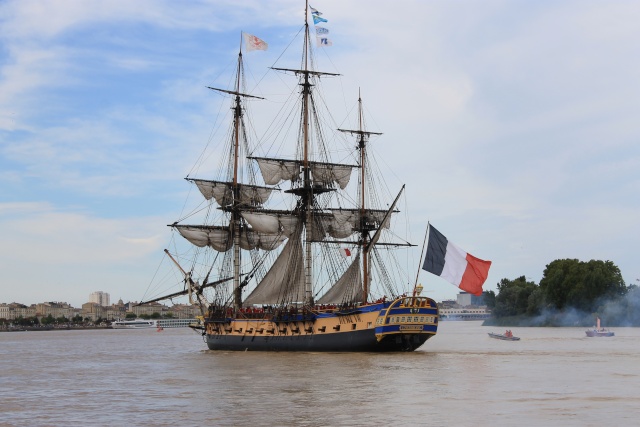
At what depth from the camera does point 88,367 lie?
65625 mm

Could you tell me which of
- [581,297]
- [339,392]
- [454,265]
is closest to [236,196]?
[454,265]

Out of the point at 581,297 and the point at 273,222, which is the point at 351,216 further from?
the point at 581,297

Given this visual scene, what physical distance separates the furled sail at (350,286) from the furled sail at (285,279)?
380 centimetres

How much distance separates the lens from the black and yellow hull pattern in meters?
66.2

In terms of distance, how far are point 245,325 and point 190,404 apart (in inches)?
1768

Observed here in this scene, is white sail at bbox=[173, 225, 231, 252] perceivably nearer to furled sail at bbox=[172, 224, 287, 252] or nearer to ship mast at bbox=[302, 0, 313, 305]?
furled sail at bbox=[172, 224, 287, 252]

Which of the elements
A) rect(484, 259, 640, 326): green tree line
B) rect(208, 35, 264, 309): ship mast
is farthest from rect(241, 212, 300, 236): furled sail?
rect(484, 259, 640, 326): green tree line

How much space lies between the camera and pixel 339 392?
40.2 metres

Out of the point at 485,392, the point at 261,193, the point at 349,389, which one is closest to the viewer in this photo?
the point at 485,392

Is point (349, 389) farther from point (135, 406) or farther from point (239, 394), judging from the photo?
point (135, 406)

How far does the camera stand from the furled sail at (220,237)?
94188 mm

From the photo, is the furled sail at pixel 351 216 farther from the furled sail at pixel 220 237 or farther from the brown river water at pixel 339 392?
the brown river water at pixel 339 392

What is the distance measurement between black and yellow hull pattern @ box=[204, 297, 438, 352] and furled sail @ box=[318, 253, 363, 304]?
393 centimetres

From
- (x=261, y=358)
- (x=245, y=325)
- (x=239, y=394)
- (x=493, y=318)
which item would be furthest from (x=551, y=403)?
(x=493, y=318)
